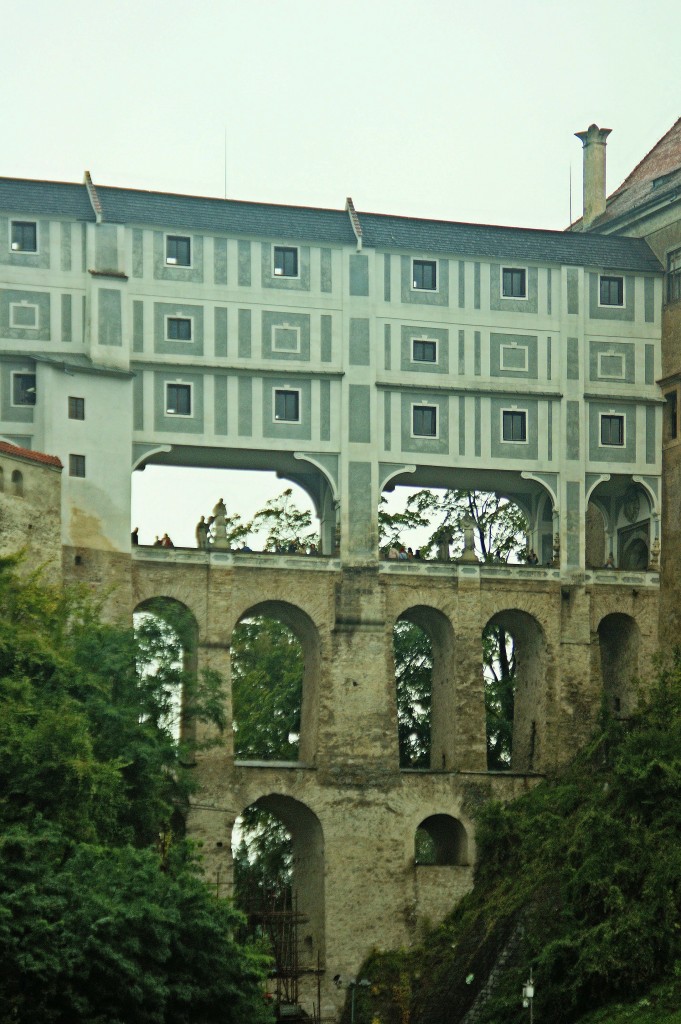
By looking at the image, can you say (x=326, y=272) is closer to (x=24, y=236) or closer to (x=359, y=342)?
(x=359, y=342)

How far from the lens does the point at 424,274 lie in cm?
7569

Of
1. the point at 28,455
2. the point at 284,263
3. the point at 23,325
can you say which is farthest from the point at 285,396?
the point at 28,455

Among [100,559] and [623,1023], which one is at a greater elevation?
[100,559]

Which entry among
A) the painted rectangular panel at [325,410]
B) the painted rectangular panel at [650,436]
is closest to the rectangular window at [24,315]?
the painted rectangular panel at [325,410]

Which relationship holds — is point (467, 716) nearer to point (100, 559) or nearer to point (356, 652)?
point (356, 652)

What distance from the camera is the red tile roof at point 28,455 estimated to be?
66231mm

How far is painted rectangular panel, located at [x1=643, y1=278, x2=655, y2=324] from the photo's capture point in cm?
7744

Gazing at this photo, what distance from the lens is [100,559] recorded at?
69312mm

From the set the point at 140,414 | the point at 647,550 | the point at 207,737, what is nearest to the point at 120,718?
the point at 207,737

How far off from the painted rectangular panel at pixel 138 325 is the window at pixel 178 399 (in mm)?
1527

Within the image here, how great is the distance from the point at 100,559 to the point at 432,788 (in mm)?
12272

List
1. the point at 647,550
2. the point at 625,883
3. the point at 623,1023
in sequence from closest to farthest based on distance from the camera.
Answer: the point at 623,1023, the point at 625,883, the point at 647,550

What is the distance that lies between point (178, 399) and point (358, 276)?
7150mm

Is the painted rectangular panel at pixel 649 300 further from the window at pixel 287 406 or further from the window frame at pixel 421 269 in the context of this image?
the window at pixel 287 406
